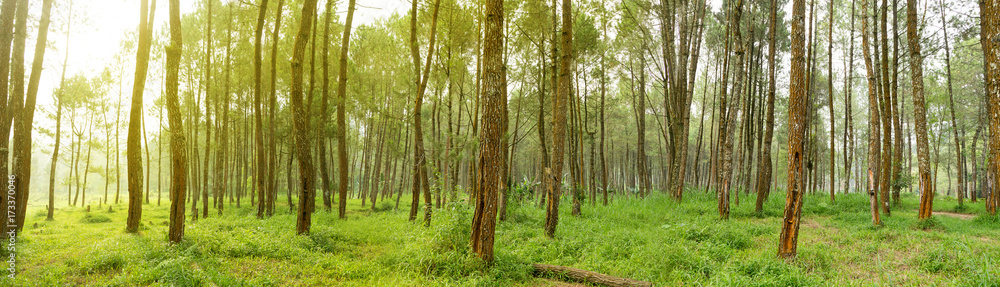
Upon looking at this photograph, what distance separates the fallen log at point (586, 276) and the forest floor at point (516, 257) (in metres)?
0.19

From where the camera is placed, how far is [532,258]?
20.6 feet

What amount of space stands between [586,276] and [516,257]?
1126mm

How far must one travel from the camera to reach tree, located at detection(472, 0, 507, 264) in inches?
220

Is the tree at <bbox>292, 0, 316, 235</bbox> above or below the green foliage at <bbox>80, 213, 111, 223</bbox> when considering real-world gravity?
above

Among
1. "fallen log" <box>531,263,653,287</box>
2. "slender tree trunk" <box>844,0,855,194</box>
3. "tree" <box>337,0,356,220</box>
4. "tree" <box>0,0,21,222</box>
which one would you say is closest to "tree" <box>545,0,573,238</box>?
"fallen log" <box>531,263,653,287</box>

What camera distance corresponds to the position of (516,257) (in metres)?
5.93

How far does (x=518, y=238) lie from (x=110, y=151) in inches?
1114

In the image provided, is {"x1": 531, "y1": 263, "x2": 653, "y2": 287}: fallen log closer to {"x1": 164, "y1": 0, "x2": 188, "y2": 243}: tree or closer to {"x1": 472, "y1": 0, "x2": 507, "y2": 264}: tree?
{"x1": 472, "y1": 0, "x2": 507, "y2": 264}: tree

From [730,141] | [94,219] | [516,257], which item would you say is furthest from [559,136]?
[94,219]

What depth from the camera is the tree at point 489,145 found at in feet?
18.4

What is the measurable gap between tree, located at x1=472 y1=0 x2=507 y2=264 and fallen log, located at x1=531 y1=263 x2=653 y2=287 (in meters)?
0.80

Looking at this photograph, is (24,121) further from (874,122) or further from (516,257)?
(874,122)

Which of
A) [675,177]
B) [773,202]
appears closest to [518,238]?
[675,177]

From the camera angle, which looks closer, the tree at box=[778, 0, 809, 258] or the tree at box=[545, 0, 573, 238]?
the tree at box=[778, 0, 809, 258]
